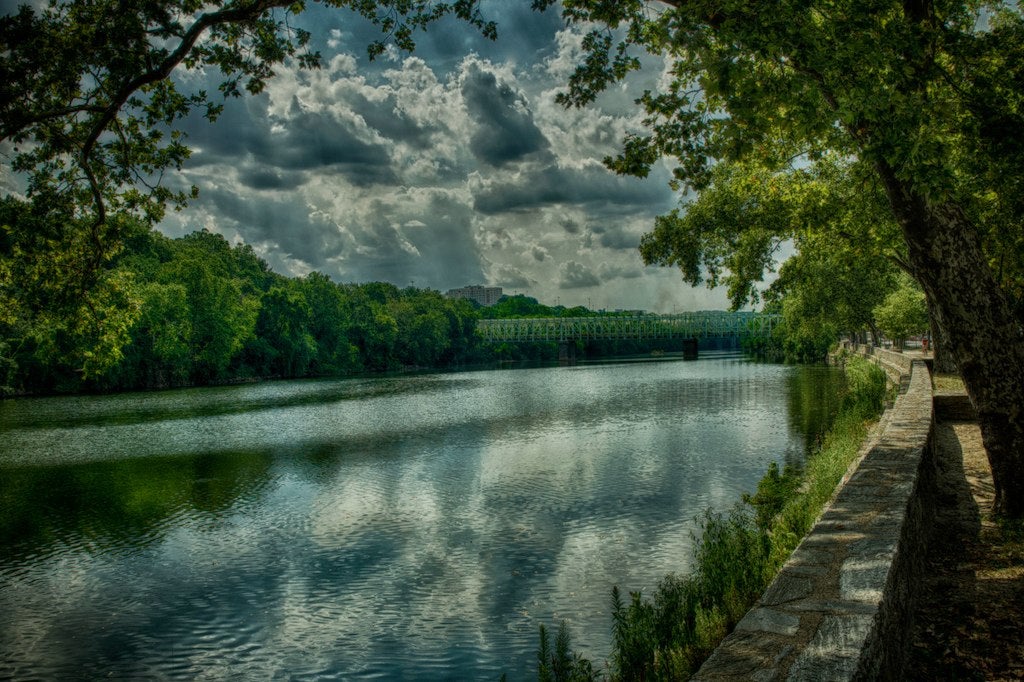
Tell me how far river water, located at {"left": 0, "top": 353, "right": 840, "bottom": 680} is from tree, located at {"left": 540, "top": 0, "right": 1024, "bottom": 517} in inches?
202

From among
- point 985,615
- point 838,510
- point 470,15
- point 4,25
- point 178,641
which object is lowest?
point 178,641

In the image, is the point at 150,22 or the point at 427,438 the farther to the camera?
the point at 427,438

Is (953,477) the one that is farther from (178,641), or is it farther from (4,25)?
(4,25)

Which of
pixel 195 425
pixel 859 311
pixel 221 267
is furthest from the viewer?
pixel 221 267

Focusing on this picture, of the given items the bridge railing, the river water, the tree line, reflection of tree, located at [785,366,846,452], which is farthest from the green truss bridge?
the tree line

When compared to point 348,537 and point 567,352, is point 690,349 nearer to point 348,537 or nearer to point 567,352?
point 567,352

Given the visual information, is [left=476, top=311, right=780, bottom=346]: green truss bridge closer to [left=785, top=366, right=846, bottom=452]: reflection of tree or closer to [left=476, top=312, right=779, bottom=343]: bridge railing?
[left=476, top=312, right=779, bottom=343]: bridge railing

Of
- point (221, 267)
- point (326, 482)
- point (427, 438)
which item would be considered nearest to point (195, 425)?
point (427, 438)

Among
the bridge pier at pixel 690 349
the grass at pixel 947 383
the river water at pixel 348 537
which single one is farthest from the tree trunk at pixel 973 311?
the bridge pier at pixel 690 349

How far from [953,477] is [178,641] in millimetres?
10804

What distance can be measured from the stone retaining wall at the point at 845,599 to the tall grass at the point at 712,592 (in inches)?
53.7

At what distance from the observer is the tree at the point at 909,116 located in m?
5.89

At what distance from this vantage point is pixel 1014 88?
7.66m

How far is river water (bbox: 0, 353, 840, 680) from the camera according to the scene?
851 cm
